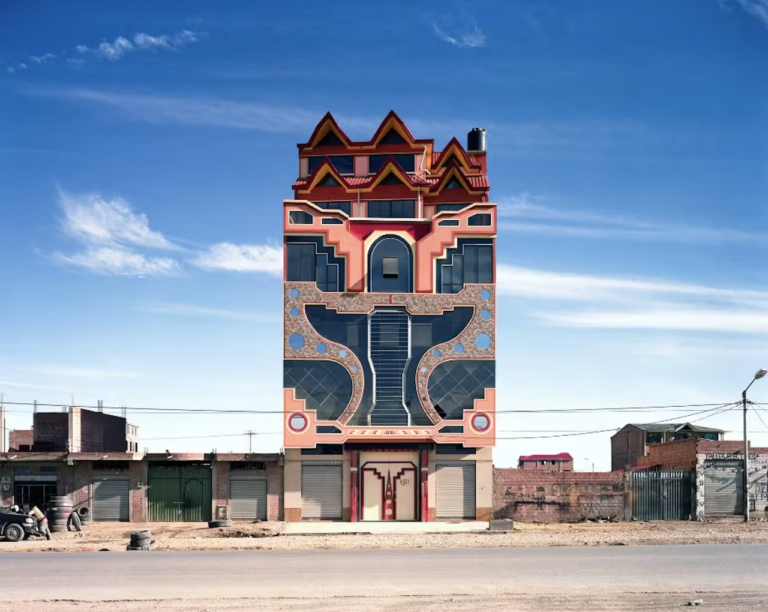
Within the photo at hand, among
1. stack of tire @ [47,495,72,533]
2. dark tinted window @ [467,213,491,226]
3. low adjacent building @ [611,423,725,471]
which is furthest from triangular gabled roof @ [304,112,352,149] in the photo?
low adjacent building @ [611,423,725,471]

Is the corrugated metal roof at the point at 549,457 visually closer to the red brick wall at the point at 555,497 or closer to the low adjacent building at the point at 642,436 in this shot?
the low adjacent building at the point at 642,436

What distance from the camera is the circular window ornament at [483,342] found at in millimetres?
50969

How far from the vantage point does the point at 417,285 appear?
51.4m

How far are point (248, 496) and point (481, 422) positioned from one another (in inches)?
526

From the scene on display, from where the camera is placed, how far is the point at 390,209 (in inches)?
2188

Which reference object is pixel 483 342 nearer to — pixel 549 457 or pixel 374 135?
pixel 374 135

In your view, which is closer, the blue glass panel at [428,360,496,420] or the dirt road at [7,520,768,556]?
the dirt road at [7,520,768,556]

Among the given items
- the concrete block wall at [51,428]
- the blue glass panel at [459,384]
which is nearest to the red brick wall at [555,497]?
the blue glass panel at [459,384]

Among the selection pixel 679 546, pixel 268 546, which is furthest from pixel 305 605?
pixel 679 546

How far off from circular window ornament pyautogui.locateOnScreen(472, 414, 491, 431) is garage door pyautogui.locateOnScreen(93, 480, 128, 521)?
19.4 meters

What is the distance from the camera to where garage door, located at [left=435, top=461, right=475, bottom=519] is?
165ft

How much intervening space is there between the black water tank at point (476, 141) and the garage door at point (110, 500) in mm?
31842

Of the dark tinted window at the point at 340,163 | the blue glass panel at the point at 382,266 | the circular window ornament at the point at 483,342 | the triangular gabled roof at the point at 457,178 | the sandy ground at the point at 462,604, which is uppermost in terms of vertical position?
the dark tinted window at the point at 340,163

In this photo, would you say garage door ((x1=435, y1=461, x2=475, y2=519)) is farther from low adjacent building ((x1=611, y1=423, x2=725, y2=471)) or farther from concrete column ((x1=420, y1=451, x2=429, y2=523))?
low adjacent building ((x1=611, y1=423, x2=725, y2=471))
